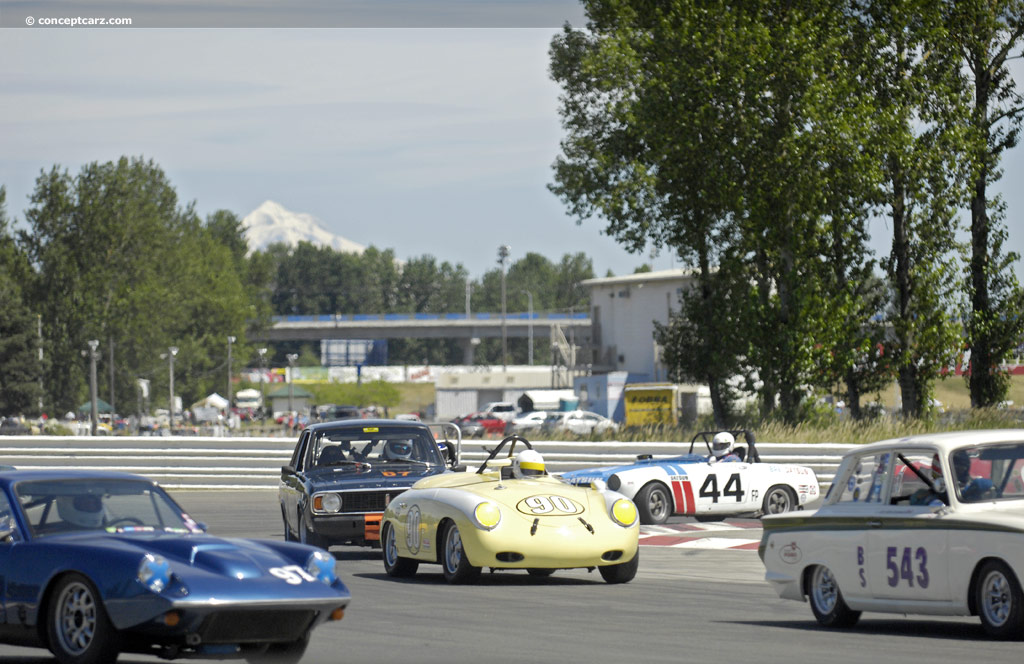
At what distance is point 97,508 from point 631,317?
7349 centimetres

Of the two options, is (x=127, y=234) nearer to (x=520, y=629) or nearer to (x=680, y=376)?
(x=680, y=376)

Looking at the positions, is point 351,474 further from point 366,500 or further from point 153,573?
point 153,573

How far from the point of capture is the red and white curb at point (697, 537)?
17.0 meters

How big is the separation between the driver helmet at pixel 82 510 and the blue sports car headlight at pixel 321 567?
1319 mm

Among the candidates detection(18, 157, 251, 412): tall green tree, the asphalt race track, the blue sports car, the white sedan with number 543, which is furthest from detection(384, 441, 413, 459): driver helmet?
detection(18, 157, 251, 412): tall green tree

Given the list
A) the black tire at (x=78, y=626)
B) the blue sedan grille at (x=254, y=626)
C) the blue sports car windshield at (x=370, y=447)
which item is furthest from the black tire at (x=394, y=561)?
the black tire at (x=78, y=626)

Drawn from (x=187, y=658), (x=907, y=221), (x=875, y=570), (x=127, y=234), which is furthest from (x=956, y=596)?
(x=127, y=234)

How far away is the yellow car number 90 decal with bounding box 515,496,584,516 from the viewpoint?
12.7m

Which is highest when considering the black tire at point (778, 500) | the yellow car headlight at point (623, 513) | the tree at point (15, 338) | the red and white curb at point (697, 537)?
the tree at point (15, 338)

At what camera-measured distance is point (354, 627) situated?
32.2 ft

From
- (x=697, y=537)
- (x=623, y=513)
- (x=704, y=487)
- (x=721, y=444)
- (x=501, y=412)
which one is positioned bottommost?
(x=697, y=537)

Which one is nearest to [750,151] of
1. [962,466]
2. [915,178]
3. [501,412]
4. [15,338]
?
[915,178]

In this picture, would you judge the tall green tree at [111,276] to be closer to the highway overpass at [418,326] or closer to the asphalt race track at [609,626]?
the highway overpass at [418,326]

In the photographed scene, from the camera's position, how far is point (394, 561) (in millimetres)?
13508
